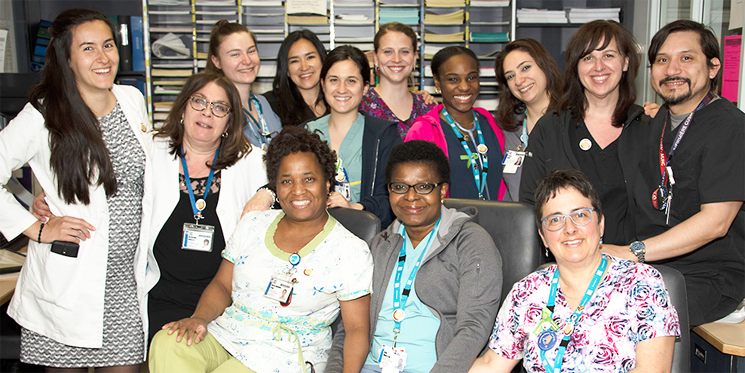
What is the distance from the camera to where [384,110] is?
3.24m

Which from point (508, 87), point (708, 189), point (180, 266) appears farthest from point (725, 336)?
point (180, 266)

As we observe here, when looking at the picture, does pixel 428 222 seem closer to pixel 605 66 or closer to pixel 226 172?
pixel 226 172

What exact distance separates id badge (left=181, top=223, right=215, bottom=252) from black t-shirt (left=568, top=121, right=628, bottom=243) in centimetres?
165

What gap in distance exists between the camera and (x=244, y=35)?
10.5ft

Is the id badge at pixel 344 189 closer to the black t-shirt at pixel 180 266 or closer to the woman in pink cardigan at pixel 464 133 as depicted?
the woman in pink cardigan at pixel 464 133

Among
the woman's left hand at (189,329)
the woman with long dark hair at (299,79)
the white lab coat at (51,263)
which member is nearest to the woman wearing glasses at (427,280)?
the woman's left hand at (189,329)

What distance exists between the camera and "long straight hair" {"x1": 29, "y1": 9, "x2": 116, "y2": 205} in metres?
2.16

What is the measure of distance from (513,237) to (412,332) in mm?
526

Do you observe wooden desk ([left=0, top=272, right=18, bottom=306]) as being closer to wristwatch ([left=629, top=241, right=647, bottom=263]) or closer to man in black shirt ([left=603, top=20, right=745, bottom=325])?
man in black shirt ([left=603, top=20, right=745, bottom=325])

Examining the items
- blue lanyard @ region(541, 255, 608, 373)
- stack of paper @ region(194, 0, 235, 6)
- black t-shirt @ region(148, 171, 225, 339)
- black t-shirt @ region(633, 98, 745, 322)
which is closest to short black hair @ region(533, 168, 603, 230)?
blue lanyard @ region(541, 255, 608, 373)

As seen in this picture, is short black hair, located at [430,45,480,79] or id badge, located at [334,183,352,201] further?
short black hair, located at [430,45,480,79]

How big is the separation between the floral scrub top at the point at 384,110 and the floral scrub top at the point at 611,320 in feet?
5.28

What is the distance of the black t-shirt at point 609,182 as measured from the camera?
7.90 feet

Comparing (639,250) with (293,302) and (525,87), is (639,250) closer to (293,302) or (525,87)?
(525,87)
